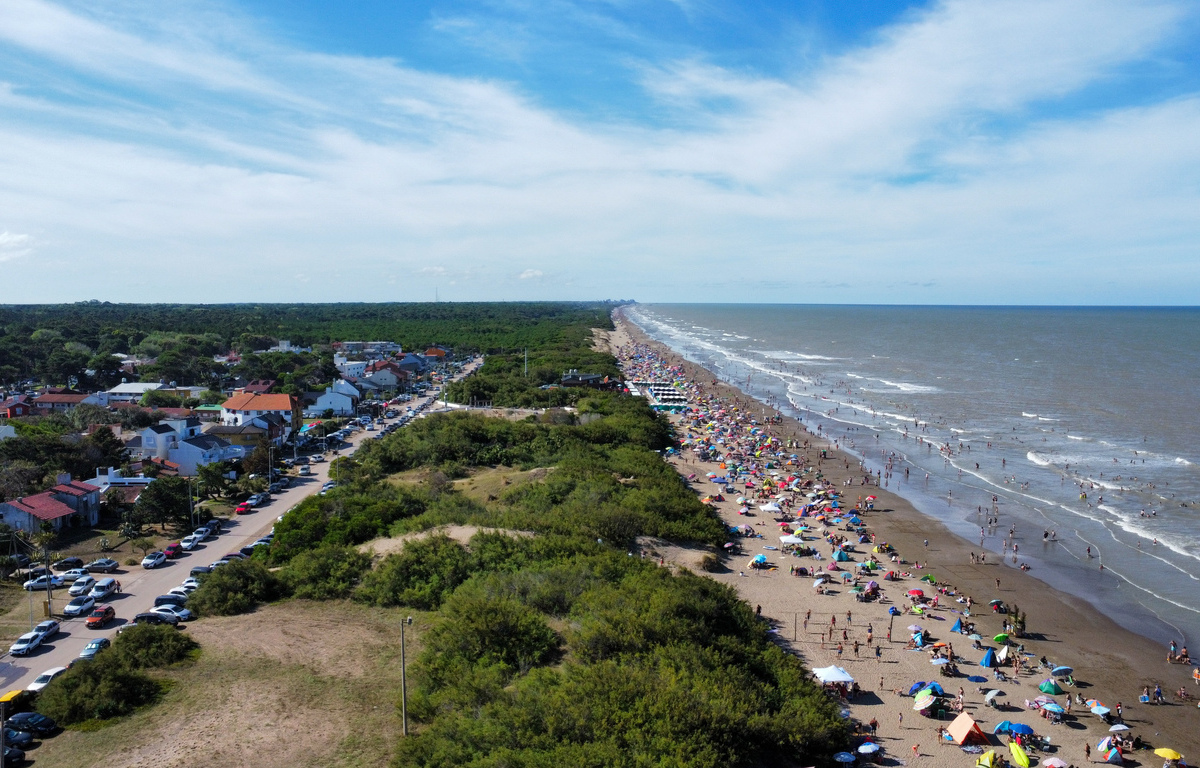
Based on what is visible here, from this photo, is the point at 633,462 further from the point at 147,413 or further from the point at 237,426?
the point at 147,413

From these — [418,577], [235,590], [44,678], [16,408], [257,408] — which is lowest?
[44,678]

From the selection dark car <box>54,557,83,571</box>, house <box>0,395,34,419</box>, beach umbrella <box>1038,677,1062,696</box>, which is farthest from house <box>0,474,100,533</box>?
beach umbrella <box>1038,677,1062,696</box>

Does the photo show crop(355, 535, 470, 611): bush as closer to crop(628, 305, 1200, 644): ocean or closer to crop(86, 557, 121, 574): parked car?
crop(86, 557, 121, 574): parked car

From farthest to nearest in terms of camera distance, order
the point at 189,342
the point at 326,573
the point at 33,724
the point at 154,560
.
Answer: the point at 189,342, the point at 154,560, the point at 326,573, the point at 33,724

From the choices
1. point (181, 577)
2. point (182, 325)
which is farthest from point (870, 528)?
point (182, 325)

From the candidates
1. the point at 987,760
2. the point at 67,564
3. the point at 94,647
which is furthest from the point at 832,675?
the point at 67,564

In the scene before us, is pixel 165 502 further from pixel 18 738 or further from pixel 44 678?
pixel 18 738

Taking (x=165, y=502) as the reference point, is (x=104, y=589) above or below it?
below
